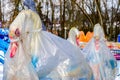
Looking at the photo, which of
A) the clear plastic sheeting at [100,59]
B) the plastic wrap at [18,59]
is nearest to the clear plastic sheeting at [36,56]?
the plastic wrap at [18,59]

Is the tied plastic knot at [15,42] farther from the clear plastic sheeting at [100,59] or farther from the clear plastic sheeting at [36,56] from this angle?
the clear plastic sheeting at [100,59]

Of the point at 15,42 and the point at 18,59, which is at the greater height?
the point at 15,42

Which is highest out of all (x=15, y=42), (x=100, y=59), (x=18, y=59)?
(x=15, y=42)

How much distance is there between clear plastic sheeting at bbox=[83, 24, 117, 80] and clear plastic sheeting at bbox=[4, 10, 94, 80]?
180 centimetres

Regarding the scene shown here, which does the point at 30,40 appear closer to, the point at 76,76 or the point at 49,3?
the point at 76,76

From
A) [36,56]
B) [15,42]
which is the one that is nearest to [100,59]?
[36,56]

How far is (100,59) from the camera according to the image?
15.3 ft

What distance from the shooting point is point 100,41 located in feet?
15.8

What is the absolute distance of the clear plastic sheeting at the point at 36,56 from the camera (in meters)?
2.48

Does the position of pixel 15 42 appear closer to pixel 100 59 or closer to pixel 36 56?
pixel 36 56

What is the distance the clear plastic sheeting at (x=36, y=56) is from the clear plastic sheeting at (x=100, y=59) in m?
1.80

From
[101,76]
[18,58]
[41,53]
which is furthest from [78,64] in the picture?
[101,76]

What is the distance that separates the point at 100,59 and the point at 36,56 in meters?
2.23

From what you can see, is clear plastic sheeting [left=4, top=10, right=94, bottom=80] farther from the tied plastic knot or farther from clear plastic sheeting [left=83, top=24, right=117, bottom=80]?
clear plastic sheeting [left=83, top=24, right=117, bottom=80]
